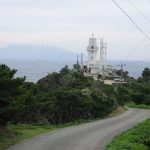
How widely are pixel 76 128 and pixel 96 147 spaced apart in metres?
7.28

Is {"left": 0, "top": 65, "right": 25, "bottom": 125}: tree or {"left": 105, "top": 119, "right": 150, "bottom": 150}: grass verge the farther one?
{"left": 0, "top": 65, "right": 25, "bottom": 125}: tree

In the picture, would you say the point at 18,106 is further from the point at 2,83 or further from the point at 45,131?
the point at 45,131

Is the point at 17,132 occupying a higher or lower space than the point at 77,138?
higher

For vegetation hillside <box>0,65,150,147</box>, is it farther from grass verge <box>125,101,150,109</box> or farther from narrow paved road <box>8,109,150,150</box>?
grass verge <box>125,101,150,109</box>

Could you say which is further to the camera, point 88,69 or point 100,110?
Result: point 88,69

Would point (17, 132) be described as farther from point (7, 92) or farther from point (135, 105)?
point (135, 105)

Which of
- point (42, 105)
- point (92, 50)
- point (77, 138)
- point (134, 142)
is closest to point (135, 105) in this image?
point (42, 105)

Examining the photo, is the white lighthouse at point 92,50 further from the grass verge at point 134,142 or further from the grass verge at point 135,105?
the grass verge at point 134,142

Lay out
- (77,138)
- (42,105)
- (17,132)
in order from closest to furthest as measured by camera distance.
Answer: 1. (77,138)
2. (17,132)
3. (42,105)

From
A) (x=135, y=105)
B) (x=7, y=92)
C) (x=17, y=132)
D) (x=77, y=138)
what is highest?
(x=7, y=92)

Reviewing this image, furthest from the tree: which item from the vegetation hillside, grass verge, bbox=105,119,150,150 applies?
grass verge, bbox=105,119,150,150

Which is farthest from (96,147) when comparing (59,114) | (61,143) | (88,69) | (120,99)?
(88,69)

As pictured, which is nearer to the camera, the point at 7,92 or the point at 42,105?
the point at 7,92

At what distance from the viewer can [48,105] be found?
32.0m
